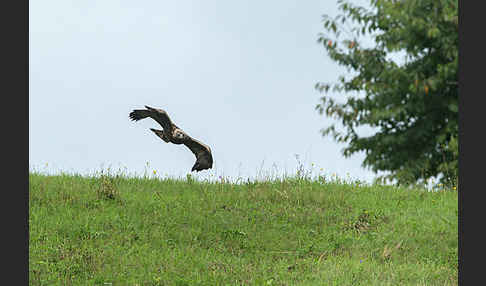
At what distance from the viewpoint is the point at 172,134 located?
10.3 metres

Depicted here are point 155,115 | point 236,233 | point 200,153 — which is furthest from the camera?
point 200,153

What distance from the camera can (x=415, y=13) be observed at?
51.7ft

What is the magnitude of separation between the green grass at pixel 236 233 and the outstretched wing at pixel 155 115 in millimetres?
1513

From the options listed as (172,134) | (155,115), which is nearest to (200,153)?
(172,134)

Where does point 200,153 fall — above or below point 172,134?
below

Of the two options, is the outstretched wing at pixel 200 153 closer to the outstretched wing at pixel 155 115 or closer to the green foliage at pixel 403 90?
the outstretched wing at pixel 155 115

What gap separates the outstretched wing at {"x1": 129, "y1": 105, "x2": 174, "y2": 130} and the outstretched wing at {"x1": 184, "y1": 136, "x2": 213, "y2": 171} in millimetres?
512

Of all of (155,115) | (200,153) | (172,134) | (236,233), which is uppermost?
(155,115)

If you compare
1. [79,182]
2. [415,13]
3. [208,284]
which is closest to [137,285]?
[208,284]

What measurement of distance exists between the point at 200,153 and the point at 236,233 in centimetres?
202

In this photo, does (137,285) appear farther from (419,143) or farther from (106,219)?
(419,143)

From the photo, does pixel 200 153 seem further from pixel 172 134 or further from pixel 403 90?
pixel 403 90

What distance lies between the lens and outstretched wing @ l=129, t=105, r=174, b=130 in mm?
10188

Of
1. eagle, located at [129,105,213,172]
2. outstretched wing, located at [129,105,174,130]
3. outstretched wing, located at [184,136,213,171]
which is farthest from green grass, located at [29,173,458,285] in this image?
outstretched wing, located at [129,105,174,130]
